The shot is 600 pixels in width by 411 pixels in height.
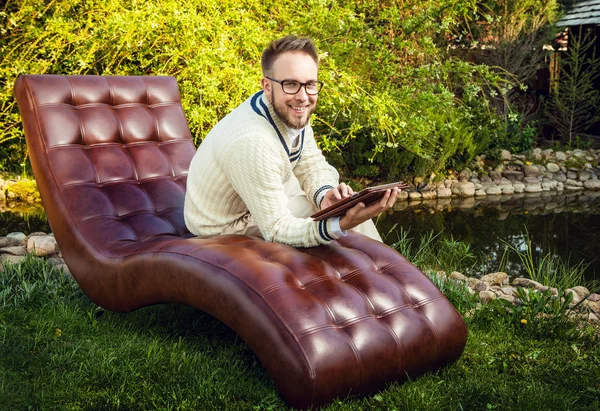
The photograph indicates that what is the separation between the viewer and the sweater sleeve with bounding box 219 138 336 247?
2.93 m

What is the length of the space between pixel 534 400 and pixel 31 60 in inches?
253

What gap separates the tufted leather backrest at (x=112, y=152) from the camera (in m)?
3.63

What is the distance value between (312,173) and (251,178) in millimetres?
601

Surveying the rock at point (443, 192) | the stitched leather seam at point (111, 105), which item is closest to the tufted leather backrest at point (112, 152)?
the stitched leather seam at point (111, 105)

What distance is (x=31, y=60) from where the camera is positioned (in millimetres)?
7402

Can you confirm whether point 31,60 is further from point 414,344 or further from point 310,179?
point 414,344

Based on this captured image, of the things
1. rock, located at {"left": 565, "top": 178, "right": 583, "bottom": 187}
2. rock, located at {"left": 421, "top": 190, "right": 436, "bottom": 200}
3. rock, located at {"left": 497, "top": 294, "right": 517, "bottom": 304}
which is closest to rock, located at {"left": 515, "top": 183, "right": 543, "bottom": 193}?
rock, located at {"left": 565, "top": 178, "right": 583, "bottom": 187}

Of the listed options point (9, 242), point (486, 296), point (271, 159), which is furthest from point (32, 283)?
point (486, 296)

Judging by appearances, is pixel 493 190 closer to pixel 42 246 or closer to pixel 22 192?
pixel 22 192

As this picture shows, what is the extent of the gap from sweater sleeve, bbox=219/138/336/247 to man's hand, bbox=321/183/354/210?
20 centimetres

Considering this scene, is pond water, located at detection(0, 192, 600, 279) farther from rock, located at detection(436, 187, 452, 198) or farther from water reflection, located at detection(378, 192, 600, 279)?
rock, located at detection(436, 187, 452, 198)

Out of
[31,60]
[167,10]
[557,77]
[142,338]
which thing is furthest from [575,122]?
[142,338]

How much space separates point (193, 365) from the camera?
9.73 feet

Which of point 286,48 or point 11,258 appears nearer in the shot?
point 286,48
